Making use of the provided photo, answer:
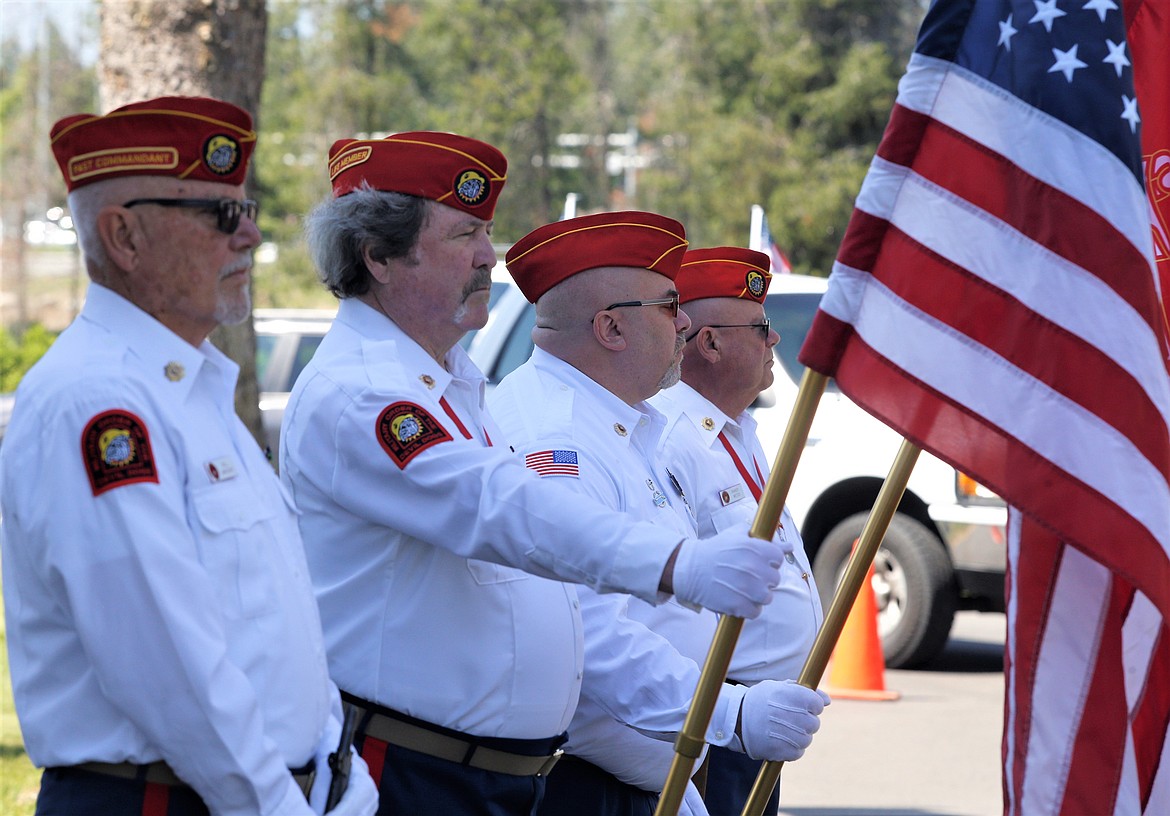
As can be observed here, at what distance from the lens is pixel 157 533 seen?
229cm

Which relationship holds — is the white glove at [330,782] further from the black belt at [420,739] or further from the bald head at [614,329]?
the bald head at [614,329]

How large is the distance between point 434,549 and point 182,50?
4117 millimetres

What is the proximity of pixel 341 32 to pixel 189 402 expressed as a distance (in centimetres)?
3502

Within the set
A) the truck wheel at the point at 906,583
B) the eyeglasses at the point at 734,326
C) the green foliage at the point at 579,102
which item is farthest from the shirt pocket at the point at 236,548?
the green foliage at the point at 579,102

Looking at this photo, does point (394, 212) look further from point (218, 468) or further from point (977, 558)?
point (977, 558)

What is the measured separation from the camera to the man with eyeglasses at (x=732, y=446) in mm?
4215

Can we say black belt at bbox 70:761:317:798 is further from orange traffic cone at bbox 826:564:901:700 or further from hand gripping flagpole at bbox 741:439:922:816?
orange traffic cone at bbox 826:564:901:700

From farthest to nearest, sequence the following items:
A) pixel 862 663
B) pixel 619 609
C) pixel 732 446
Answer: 1. pixel 862 663
2. pixel 732 446
3. pixel 619 609

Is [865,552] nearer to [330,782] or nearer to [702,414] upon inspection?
[330,782]

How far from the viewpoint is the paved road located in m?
6.64

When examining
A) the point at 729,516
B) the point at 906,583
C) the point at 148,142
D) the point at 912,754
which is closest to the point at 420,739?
the point at 148,142

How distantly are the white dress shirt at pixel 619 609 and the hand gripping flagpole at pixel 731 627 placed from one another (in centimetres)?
43

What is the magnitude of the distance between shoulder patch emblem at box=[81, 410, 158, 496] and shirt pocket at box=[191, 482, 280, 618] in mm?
112

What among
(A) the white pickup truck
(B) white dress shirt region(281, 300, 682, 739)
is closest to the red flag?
(B) white dress shirt region(281, 300, 682, 739)
